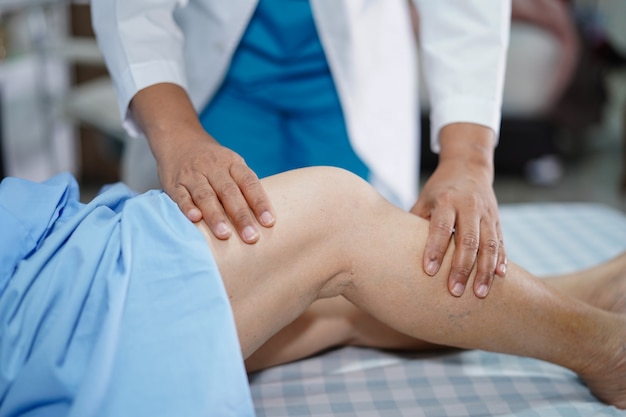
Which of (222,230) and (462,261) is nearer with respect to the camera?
(222,230)

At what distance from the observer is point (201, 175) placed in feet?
3.44

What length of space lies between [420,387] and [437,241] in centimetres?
29

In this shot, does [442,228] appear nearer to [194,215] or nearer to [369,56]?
[194,215]

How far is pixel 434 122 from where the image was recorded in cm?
139

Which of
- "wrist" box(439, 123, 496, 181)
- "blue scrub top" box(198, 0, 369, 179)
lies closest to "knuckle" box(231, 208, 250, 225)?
"wrist" box(439, 123, 496, 181)

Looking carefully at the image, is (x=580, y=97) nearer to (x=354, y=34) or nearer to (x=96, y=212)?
(x=354, y=34)

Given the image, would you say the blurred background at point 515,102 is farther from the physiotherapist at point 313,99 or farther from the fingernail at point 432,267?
the fingernail at point 432,267

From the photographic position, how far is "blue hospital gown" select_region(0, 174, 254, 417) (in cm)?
85

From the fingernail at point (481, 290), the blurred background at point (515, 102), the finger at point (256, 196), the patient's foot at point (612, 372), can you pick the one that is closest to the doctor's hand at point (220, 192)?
the finger at point (256, 196)

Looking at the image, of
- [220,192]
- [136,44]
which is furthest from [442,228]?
[136,44]

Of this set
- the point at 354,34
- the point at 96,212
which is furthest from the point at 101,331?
the point at 354,34

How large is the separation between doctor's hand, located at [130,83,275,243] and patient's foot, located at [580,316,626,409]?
23.5 inches

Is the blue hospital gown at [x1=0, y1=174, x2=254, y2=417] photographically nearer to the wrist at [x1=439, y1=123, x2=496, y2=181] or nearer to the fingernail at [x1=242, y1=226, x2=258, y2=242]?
the fingernail at [x1=242, y1=226, x2=258, y2=242]

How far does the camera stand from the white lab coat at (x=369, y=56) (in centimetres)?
127
